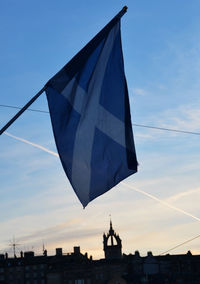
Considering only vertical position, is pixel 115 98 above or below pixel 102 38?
below

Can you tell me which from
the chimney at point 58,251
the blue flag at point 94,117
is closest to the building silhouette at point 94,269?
the chimney at point 58,251

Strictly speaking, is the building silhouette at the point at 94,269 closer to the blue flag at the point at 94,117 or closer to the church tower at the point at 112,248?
the church tower at the point at 112,248

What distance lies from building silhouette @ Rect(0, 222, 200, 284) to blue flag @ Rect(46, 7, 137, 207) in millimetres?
116916

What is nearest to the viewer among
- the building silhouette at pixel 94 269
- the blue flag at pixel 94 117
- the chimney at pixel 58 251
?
the blue flag at pixel 94 117

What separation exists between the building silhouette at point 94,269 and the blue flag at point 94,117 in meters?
117

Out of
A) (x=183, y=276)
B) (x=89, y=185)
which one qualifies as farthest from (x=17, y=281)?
(x=89, y=185)

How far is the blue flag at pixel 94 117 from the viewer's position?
11.4 m

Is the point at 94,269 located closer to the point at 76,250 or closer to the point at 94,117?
the point at 76,250

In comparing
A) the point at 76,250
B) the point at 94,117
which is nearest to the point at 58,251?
the point at 76,250

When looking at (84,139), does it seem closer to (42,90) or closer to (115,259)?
(42,90)

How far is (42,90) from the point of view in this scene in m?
11.1

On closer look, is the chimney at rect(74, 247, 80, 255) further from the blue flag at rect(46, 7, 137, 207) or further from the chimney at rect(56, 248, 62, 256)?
the blue flag at rect(46, 7, 137, 207)

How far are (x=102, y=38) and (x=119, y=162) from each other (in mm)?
2566

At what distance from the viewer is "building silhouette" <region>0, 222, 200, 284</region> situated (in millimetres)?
126625
